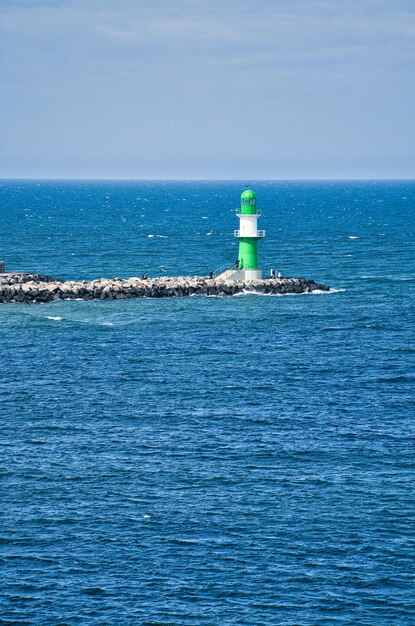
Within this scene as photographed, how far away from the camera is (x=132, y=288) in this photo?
10125 centimetres

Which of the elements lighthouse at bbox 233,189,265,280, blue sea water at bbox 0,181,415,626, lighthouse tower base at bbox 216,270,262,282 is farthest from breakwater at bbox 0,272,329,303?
blue sea water at bbox 0,181,415,626

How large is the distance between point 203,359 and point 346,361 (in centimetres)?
887

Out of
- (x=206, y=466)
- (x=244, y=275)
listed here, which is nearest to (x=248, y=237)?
(x=244, y=275)

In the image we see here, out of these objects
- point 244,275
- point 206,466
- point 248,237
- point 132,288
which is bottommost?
point 206,466

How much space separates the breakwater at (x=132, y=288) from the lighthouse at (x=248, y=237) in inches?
57.6

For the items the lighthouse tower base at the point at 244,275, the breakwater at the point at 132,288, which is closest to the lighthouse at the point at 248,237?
the lighthouse tower base at the point at 244,275

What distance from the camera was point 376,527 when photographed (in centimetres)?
4428

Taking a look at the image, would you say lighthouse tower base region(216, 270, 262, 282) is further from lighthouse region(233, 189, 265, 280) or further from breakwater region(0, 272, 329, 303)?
breakwater region(0, 272, 329, 303)

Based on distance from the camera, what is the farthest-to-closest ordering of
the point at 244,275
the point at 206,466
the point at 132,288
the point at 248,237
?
the point at 244,275
the point at 248,237
the point at 132,288
the point at 206,466

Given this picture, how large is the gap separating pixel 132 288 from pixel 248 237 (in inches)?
426

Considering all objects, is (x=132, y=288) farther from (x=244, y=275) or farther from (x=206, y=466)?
(x=206, y=466)

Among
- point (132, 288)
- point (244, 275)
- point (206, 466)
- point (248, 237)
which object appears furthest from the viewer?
point (244, 275)

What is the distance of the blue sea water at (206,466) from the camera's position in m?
39.0

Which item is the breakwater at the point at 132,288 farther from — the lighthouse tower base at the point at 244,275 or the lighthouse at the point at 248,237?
the lighthouse at the point at 248,237
